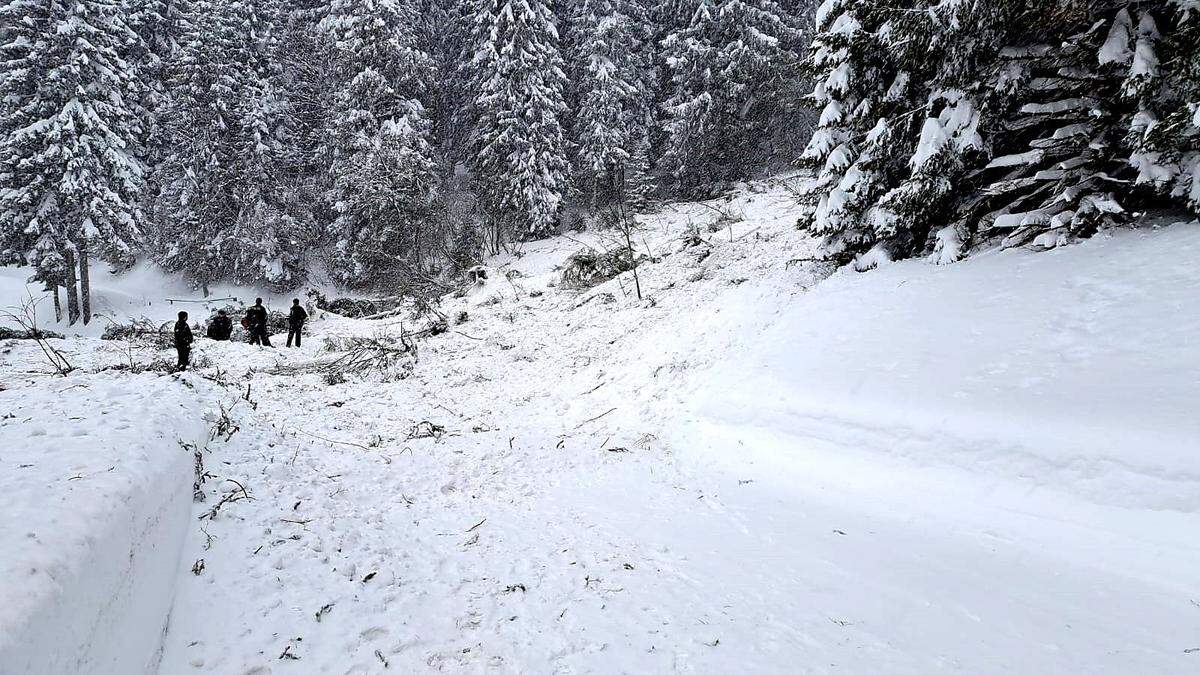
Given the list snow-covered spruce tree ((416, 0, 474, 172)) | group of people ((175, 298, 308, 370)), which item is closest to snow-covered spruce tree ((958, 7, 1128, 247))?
group of people ((175, 298, 308, 370))

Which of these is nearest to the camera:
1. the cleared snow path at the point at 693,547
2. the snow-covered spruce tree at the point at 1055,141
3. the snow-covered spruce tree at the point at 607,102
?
the cleared snow path at the point at 693,547

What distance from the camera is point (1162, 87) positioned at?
616 centimetres

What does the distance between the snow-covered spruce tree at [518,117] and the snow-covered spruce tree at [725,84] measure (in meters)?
5.65

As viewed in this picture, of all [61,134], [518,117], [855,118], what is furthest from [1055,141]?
[61,134]

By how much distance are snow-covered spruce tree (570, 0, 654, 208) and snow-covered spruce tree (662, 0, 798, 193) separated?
2351mm

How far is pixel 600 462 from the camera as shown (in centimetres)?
772

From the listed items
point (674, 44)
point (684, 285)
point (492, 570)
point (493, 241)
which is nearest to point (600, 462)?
point (492, 570)

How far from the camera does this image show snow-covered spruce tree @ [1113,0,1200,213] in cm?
578

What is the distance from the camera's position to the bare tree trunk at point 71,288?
2177 centimetres

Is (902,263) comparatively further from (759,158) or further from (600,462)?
(759,158)

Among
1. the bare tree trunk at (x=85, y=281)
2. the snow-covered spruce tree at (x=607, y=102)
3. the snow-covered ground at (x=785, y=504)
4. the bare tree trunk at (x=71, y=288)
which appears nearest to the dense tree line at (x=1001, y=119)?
the snow-covered ground at (x=785, y=504)

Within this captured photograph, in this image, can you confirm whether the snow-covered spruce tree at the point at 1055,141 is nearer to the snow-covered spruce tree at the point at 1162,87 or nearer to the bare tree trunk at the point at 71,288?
the snow-covered spruce tree at the point at 1162,87

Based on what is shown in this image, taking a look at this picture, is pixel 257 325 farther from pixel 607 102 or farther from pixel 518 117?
pixel 607 102

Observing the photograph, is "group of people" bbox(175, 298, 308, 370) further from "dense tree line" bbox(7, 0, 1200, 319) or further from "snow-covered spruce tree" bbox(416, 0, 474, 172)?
"snow-covered spruce tree" bbox(416, 0, 474, 172)
